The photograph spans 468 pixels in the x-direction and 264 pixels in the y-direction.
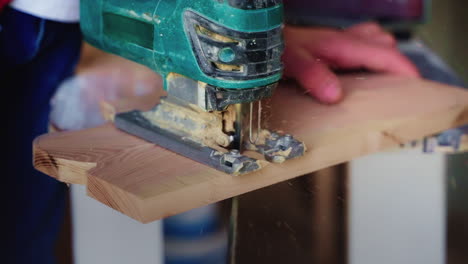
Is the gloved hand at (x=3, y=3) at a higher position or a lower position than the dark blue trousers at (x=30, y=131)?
higher

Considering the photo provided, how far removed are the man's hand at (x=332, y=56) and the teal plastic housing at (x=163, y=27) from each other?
0.99 feet

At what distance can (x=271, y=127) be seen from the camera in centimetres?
131

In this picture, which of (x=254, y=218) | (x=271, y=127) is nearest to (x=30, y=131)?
(x=254, y=218)

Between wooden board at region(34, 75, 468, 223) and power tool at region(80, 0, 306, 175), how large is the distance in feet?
0.10

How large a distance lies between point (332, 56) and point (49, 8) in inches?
24.5

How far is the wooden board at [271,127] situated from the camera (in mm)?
1085

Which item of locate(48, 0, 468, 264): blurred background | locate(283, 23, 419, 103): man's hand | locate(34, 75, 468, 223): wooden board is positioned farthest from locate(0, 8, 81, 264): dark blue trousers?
locate(283, 23, 419, 103): man's hand

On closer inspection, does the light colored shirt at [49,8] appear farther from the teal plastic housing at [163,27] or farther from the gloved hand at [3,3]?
the teal plastic housing at [163,27]

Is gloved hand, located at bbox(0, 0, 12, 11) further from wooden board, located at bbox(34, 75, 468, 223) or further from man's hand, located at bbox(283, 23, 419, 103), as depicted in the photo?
man's hand, located at bbox(283, 23, 419, 103)

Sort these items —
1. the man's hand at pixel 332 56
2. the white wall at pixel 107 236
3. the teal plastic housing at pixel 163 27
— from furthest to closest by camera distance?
the white wall at pixel 107 236 → the man's hand at pixel 332 56 → the teal plastic housing at pixel 163 27

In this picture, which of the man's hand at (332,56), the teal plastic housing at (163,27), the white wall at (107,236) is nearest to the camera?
the teal plastic housing at (163,27)

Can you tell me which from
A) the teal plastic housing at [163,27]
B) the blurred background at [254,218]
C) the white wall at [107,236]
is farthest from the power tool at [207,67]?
the white wall at [107,236]

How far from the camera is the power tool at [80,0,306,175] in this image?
1.09m

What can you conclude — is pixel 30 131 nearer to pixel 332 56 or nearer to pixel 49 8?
pixel 49 8
